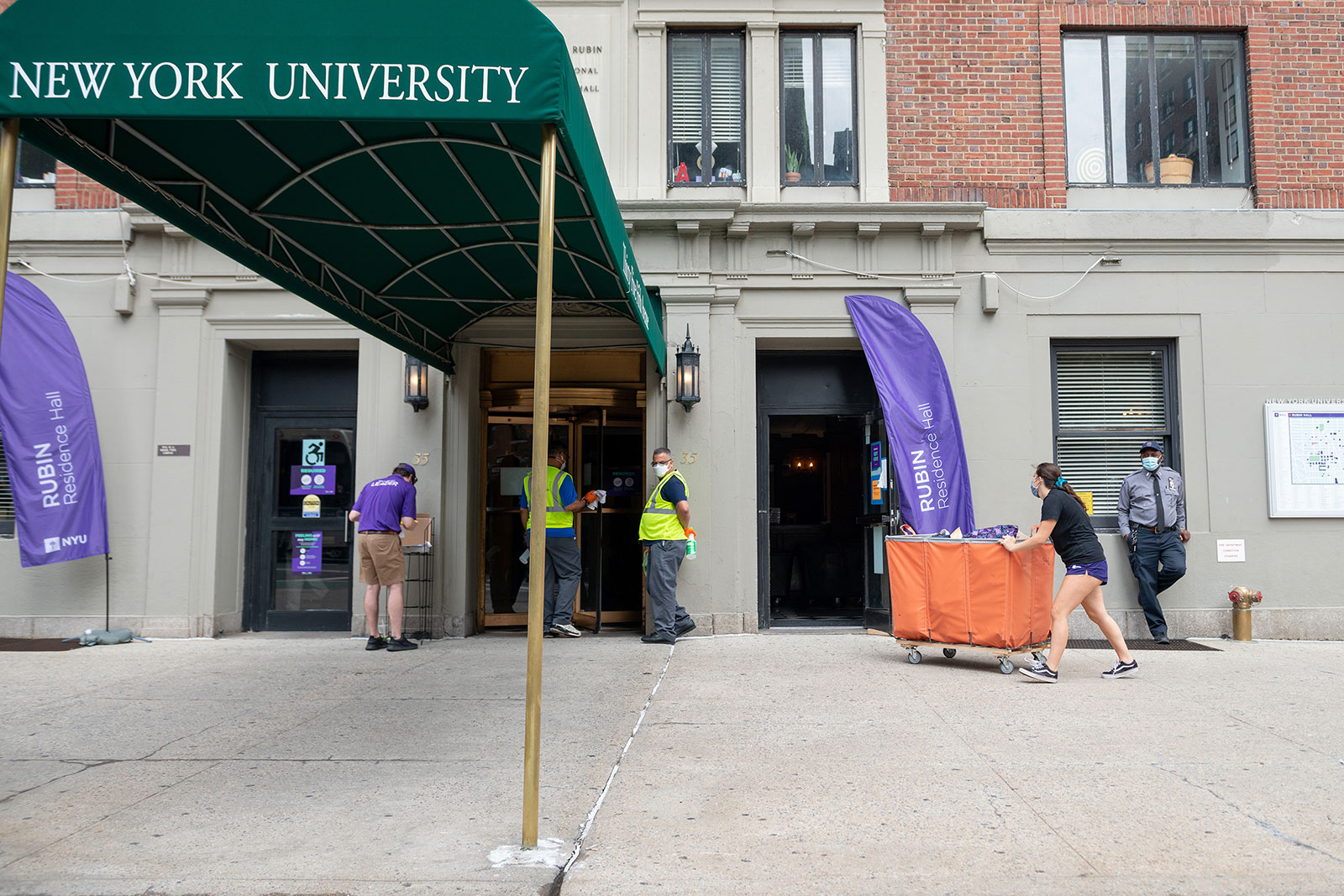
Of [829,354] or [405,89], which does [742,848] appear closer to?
[405,89]

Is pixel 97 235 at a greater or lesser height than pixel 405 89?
greater

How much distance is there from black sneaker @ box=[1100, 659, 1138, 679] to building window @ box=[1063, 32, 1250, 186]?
5747 millimetres

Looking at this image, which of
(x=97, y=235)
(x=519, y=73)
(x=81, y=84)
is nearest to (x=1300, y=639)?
(x=519, y=73)

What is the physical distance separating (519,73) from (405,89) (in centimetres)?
51

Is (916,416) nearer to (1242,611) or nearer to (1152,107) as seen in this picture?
(1242,611)

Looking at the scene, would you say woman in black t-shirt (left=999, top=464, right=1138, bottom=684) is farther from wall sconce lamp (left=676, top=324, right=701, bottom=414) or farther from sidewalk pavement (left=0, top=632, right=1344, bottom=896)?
wall sconce lamp (left=676, top=324, right=701, bottom=414)

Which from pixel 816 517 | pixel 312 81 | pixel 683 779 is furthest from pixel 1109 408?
pixel 312 81

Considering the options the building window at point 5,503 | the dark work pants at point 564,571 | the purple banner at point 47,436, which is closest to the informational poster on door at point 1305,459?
the dark work pants at point 564,571

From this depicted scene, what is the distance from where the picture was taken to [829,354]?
10602mm

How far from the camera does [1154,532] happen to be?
9.56 metres

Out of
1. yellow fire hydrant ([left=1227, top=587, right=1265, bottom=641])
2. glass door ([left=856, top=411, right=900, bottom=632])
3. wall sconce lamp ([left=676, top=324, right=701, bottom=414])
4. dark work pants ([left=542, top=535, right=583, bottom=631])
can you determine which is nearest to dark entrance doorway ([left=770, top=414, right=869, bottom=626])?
glass door ([left=856, top=411, right=900, bottom=632])

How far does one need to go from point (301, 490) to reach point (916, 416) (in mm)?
7066

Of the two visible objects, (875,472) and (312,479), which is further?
(312,479)

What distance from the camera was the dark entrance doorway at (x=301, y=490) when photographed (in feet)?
34.4
